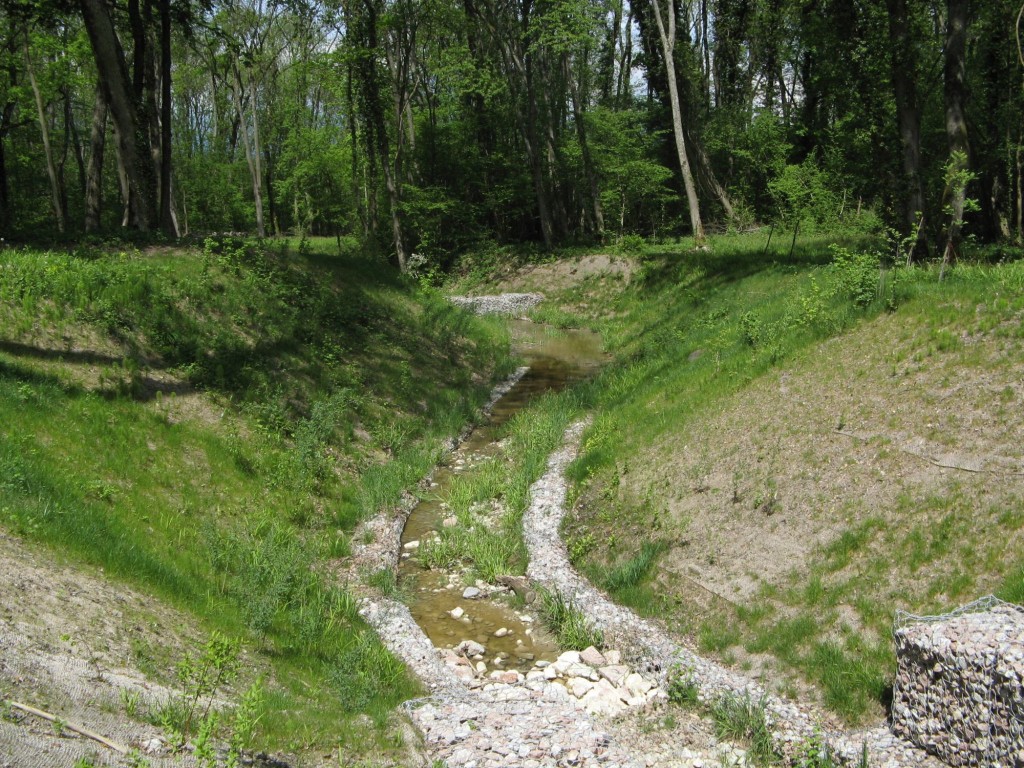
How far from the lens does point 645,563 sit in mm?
10227

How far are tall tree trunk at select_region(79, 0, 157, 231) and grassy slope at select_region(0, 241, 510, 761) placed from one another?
109 inches

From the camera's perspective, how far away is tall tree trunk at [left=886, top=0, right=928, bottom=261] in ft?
57.6

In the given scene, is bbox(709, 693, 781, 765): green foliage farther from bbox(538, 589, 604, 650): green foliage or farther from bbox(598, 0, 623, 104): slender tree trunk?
bbox(598, 0, 623, 104): slender tree trunk

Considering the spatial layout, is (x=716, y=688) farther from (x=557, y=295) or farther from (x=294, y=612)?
(x=557, y=295)

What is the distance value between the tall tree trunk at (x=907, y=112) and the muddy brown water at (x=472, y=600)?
927 centimetres

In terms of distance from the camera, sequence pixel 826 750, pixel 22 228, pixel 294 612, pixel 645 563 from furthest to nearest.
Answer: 1. pixel 22 228
2. pixel 645 563
3. pixel 294 612
4. pixel 826 750

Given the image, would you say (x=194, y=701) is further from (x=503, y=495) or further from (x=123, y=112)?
(x=123, y=112)

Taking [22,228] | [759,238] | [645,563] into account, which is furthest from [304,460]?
[759,238]

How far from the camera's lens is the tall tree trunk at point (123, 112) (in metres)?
17.7

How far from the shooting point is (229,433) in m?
13.1

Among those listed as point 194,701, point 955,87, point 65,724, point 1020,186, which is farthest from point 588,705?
point 1020,186

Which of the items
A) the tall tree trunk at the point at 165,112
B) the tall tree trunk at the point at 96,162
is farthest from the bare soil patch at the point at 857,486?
the tall tree trunk at the point at 96,162

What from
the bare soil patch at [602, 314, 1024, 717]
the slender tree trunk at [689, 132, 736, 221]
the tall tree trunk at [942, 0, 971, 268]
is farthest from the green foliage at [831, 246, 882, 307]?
the slender tree trunk at [689, 132, 736, 221]

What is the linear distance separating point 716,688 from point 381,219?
3744 centimetres
